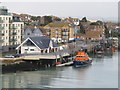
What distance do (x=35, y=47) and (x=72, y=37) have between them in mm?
14440

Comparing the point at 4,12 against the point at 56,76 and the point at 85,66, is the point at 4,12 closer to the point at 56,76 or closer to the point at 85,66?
the point at 85,66

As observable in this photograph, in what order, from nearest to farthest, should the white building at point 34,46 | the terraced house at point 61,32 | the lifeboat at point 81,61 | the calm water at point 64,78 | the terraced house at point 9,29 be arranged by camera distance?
the calm water at point 64,78 < the white building at point 34,46 < the lifeboat at point 81,61 < the terraced house at point 9,29 < the terraced house at point 61,32

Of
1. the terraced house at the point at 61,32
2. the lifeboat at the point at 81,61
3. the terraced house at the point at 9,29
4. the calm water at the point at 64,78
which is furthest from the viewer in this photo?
the terraced house at the point at 61,32

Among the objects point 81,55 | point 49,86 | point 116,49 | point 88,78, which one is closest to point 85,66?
point 81,55

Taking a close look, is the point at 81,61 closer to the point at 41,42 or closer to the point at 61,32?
the point at 41,42

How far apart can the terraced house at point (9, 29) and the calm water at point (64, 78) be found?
409 centimetres

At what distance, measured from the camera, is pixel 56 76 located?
49.8 ft

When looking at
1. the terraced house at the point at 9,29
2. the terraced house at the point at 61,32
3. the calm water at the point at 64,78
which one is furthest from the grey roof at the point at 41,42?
the terraced house at the point at 61,32

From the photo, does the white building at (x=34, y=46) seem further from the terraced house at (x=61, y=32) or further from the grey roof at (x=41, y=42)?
the terraced house at (x=61, y=32)

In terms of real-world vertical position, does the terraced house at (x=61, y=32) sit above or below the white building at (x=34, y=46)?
above

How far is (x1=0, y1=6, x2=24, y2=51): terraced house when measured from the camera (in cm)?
2020

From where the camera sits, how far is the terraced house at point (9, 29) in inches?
795

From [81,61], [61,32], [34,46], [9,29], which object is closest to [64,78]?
[34,46]

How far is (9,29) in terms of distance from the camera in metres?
20.9
